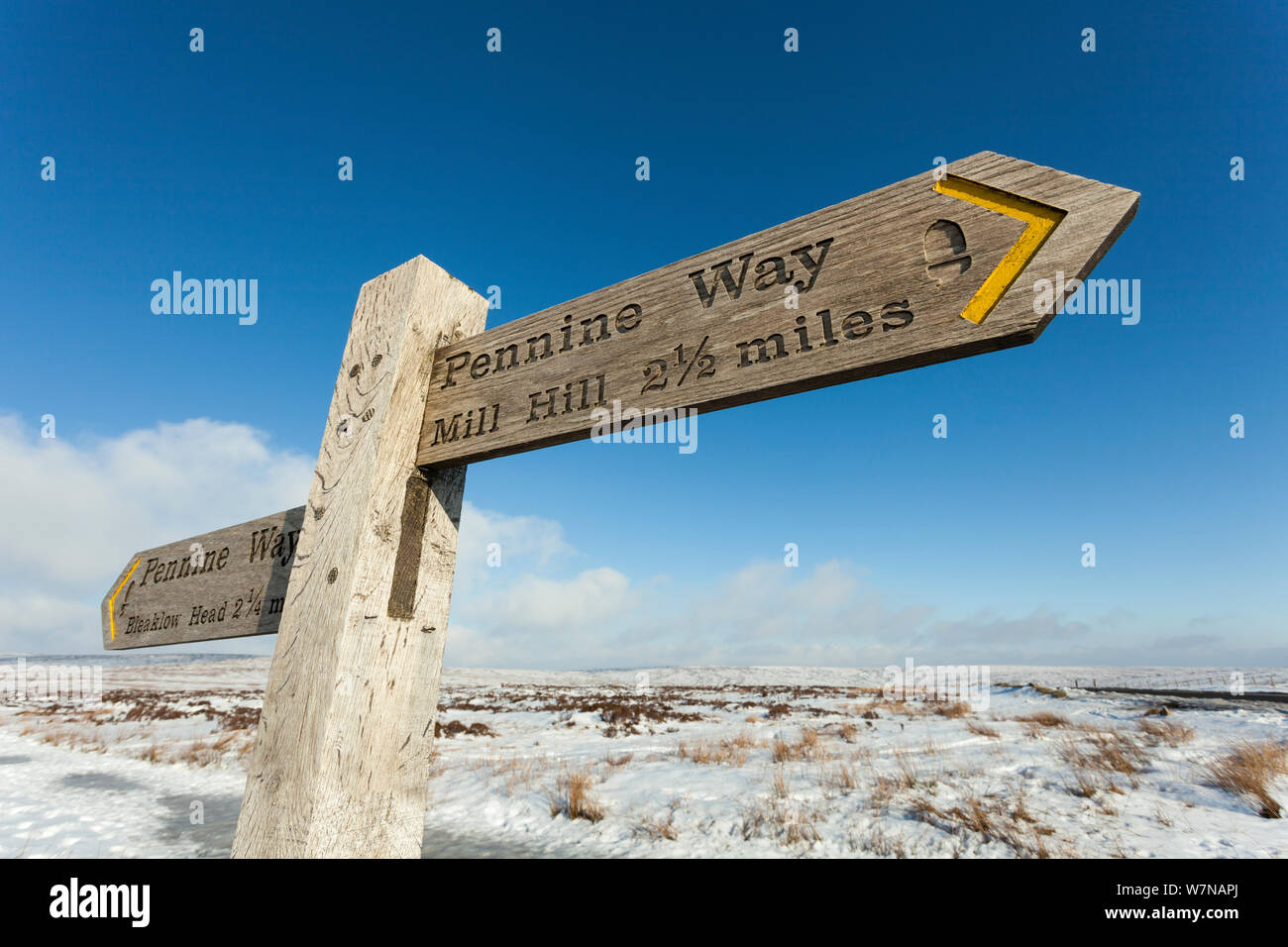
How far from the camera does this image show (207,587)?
2.14 meters

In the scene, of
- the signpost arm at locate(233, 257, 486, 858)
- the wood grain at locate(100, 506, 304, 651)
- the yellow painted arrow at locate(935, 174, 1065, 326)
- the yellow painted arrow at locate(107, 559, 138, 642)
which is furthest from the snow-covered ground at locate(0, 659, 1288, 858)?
the yellow painted arrow at locate(935, 174, 1065, 326)

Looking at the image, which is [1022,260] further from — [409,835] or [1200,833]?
Answer: [1200,833]

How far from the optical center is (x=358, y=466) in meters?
1.48

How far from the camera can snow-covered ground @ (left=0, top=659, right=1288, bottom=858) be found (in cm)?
473

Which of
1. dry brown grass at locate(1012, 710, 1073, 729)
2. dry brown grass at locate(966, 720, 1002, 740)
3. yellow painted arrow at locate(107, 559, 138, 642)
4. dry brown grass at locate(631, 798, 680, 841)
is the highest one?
yellow painted arrow at locate(107, 559, 138, 642)

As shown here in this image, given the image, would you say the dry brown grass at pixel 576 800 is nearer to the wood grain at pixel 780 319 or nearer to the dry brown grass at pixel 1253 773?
the wood grain at pixel 780 319

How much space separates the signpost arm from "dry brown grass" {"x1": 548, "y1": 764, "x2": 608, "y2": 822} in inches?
194

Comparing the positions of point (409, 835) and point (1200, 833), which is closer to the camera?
point (409, 835)

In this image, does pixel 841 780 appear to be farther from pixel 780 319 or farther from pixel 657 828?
pixel 780 319

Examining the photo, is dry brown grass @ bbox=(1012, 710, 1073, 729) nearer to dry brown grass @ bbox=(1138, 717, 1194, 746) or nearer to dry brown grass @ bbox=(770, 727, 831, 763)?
dry brown grass @ bbox=(1138, 717, 1194, 746)
